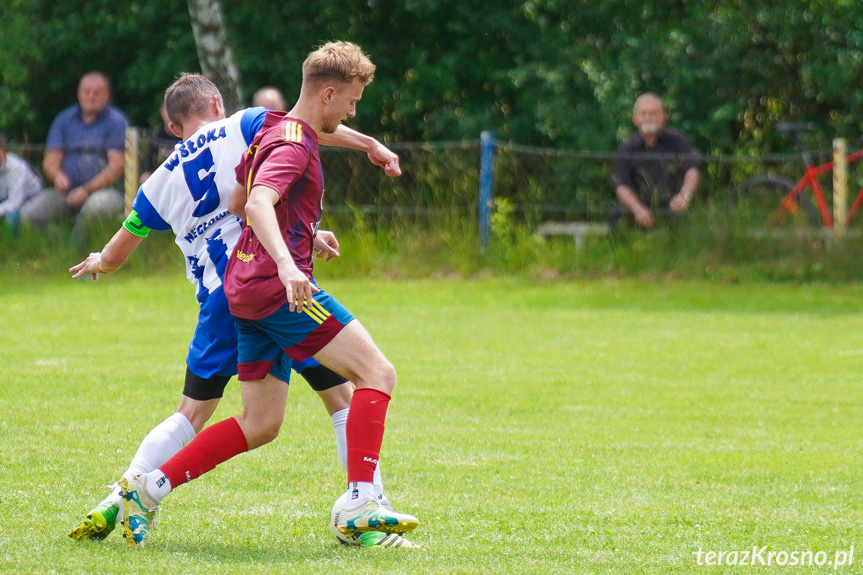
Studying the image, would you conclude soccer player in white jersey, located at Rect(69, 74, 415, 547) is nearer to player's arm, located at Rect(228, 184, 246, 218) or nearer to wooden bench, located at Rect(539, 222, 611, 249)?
player's arm, located at Rect(228, 184, 246, 218)

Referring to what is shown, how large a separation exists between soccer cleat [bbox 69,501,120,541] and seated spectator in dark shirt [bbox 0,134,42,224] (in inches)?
428

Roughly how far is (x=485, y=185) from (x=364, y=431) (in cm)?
1067

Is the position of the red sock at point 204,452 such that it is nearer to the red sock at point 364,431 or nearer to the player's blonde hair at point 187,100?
the red sock at point 364,431

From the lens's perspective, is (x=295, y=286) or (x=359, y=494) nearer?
(x=295, y=286)

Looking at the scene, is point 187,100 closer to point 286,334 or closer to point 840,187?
point 286,334

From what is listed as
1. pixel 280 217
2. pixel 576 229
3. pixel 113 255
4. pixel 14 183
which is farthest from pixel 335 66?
pixel 14 183

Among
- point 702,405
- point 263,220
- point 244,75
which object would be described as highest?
point 244,75

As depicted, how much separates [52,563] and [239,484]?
4.72 ft

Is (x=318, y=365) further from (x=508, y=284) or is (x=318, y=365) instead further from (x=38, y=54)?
(x=38, y=54)

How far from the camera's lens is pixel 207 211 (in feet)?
15.6

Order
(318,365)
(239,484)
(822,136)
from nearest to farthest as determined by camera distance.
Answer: (318,365) → (239,484) → (822,136)

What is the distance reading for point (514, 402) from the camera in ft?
25.7

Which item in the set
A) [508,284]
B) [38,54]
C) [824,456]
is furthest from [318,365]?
[38,54]

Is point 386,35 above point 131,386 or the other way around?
above
